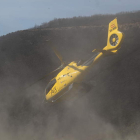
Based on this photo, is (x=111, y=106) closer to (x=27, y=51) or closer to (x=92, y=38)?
(x=92, y=38)

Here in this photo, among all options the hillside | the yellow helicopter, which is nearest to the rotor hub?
the yellow helicopter

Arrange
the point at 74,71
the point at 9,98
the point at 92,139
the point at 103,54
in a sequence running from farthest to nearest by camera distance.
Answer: the point at 9,98
the point at 92,139
the point at 74,71
the point at 103,54

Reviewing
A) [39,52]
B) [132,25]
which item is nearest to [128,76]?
[132,25]

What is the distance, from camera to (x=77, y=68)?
13891 mm

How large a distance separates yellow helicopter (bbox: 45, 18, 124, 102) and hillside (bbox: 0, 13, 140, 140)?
18.7 ft

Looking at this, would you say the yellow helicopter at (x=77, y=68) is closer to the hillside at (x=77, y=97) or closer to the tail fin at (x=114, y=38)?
the tail fin at (x=114, y=38)

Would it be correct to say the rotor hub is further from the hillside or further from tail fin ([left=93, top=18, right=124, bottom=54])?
the hillside

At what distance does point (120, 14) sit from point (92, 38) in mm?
19363

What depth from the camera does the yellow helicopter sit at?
1270 centimetres

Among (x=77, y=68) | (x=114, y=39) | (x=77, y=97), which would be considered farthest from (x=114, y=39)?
(x=77, y=97)

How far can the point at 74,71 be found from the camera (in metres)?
13.9

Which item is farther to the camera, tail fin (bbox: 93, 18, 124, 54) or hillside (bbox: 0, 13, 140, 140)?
hillside (bbox: 0, 13, 140, 140)

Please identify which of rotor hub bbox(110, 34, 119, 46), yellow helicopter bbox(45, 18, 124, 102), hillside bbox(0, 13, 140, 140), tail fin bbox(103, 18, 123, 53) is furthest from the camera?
hillside bbox(0, 13, 140, 140)

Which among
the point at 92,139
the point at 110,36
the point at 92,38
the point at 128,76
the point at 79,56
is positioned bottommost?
the point at 92,139
